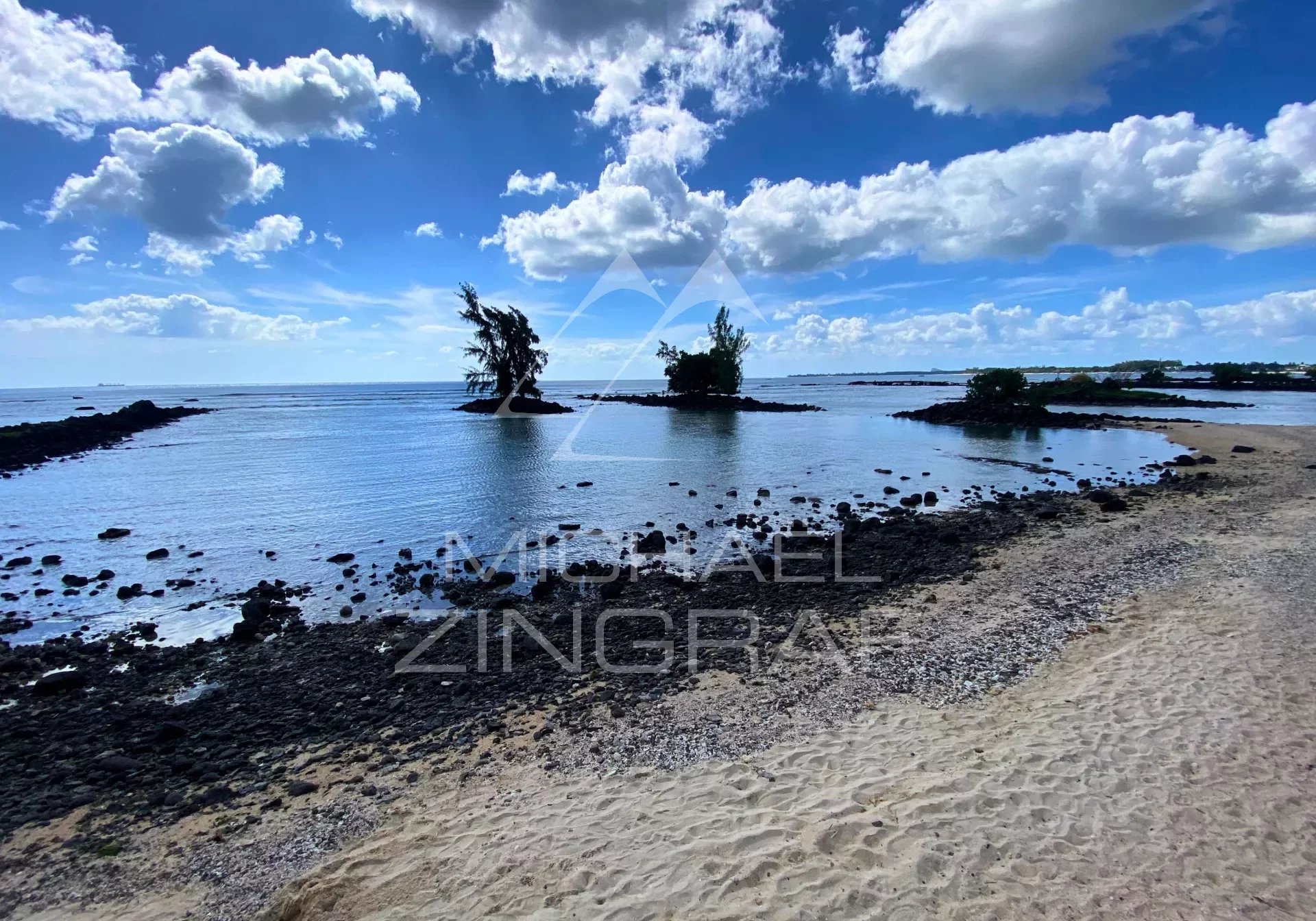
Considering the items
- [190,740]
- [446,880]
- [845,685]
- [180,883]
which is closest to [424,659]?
[190,740]

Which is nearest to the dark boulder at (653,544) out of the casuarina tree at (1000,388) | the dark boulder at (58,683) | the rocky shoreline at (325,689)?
the rocky shoreline at (325,689)

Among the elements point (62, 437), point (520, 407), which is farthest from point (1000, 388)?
point (62, 437)

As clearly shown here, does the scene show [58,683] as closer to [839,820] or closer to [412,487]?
[839,820]

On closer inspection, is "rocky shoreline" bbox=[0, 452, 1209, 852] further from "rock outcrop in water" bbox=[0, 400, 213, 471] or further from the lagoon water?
"rock outcrop in water" bbox=[0, 400, 213, 471]

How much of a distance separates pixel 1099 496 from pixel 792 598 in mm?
16568

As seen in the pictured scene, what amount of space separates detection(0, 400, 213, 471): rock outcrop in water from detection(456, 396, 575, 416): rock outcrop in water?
36.5 metres

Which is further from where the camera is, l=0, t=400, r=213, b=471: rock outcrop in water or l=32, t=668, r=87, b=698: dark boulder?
l=0, t=400, r=213, b=471: rock outcrop in water

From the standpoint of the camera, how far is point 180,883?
5.70 m

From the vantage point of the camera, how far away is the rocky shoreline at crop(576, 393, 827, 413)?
8750 centimetres

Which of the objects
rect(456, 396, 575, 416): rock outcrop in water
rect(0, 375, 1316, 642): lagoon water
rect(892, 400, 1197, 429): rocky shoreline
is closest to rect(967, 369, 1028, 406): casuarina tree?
rect(892, 400, 1197, 429): rocky shoreline

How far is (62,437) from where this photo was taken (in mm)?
47219

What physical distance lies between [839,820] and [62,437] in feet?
211

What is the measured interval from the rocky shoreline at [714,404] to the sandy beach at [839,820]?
253 feet

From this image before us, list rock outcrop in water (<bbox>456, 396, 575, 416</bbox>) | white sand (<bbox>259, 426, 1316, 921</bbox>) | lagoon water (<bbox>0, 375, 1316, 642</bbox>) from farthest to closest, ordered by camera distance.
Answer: rock outcrop in water (<bbox>456, 396, 575, 416</bbox>)
lagoon water (<bbox>0, 375, 1316, 642</bbox>)
white sand (<bbox>259, 426, 1316, 921</bbox>)
